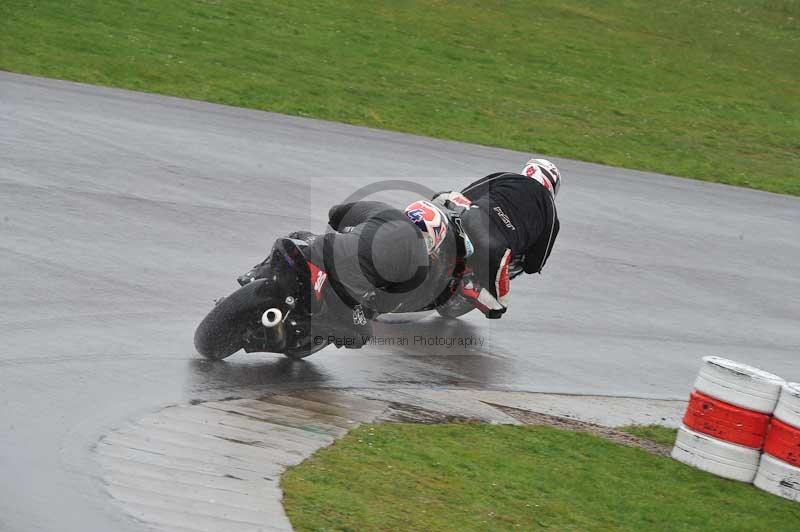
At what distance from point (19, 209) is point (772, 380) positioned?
708cm

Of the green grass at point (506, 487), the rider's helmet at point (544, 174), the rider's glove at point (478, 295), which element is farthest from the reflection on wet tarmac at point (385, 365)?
the rider's helmet at point (544, 174)

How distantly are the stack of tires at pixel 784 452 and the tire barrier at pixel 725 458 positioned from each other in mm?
77

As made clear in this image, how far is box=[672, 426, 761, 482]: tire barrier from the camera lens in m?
8.14

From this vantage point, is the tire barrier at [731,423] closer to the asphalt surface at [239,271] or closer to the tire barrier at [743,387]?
the tire barrier at [743,387]

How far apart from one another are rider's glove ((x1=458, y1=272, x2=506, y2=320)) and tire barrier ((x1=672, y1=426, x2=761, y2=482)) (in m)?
2.09

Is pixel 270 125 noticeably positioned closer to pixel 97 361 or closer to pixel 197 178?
pixel 197 178

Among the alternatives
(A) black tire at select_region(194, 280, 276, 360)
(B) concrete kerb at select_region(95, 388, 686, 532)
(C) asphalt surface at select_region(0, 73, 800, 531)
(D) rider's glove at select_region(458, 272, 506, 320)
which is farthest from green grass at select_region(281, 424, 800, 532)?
(D) rider's glove at select_region(458, 272, 506, 320)

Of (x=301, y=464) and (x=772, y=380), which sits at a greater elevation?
(x=772, y=380)

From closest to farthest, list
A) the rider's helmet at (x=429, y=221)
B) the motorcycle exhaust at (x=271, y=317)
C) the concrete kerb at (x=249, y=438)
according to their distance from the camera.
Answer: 1. the concrete kerb at (x=249, y=438)
2. the motorcycle exhaust at (x=271, y=317)
3. the rider's helmet at (x=429, y=221)

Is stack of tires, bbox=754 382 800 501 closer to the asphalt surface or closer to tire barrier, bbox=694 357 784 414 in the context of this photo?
tire barrier, bbox=694 357 784 414

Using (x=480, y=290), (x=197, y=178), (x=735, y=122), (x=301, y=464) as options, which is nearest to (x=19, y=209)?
(x=197, y=178)

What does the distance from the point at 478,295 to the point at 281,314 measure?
203cm

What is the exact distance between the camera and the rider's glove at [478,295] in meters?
9.55

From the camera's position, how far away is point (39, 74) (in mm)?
17953
